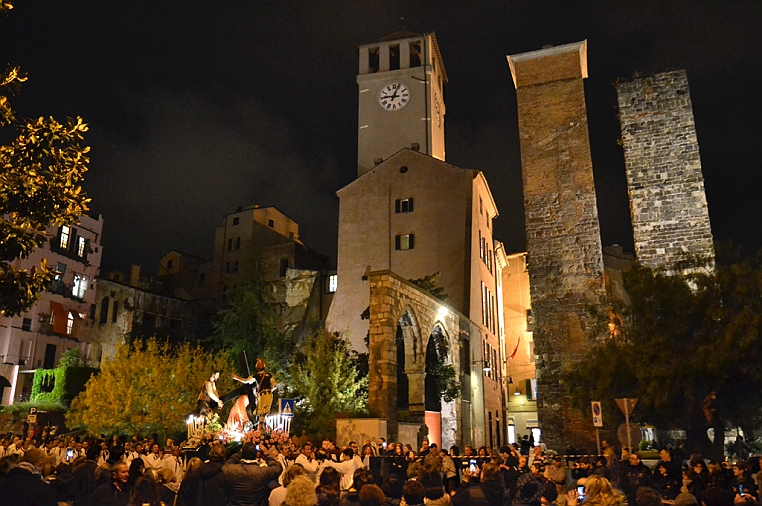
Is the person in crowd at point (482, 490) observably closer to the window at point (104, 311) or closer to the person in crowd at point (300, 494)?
the person in crowd at point (300, 494)

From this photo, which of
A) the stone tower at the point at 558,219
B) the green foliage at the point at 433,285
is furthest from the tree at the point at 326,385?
the stone tower at the point at 558,219

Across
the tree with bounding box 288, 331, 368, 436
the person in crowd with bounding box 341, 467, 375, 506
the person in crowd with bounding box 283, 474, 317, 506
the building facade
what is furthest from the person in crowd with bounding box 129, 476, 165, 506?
the building facade

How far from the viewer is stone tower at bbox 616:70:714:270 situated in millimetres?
21562

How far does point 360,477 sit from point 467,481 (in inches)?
50.4

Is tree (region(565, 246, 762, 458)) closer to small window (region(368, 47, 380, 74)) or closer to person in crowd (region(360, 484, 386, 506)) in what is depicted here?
person in crowd (region(360, 484, 386, 506))

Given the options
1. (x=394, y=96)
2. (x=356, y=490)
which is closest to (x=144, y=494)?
(x=356, y=490)

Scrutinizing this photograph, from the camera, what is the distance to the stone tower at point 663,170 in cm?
2156

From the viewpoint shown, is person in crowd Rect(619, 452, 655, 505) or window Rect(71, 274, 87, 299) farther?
window Rect(71, 274, 87, 299)

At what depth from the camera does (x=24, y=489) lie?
528 cm

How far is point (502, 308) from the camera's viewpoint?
42.4 m

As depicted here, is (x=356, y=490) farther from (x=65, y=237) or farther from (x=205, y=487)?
(x=65, y=237)

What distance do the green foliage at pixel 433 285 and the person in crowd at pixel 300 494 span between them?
26073 mm

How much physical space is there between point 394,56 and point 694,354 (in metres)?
31.9

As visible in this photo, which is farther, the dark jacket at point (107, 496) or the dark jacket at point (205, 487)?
the dark jacket at point (107, 496)
